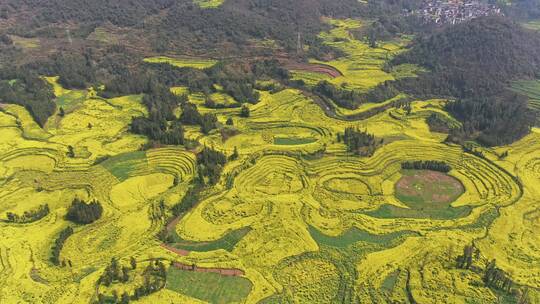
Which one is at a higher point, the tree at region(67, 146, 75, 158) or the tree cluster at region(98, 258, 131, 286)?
the tree at region(67, 146, 75, 158)

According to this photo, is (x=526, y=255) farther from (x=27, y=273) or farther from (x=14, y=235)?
(x=14, y=235)

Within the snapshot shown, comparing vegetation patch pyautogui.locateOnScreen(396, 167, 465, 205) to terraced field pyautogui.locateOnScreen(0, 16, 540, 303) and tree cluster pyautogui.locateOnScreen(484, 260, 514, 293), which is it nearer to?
terraced field pyautogui.locateOnScreen(0, 16, 540, 303)

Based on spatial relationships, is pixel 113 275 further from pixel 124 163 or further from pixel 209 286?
pixel 124 163

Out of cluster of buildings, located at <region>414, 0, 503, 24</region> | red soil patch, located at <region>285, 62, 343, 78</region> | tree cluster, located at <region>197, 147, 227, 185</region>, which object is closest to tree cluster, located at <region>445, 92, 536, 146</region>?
red soil patch, located at <region>285, 62, 343, 78</region>

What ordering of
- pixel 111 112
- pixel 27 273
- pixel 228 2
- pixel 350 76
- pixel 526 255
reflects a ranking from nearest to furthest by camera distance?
pixel 27 273
pixel 526 255
pixel 111 112
pixel 350 76
pixel 228 2

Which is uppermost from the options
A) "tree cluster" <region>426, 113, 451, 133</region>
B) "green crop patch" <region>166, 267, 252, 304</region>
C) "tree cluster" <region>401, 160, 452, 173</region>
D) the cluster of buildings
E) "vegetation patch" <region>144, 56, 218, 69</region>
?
the cluster of buildings

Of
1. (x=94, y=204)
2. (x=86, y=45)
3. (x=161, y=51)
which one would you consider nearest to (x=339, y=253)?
(x=94, y=204)
